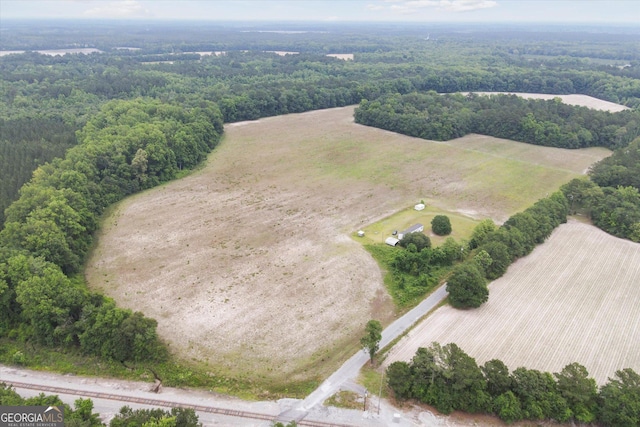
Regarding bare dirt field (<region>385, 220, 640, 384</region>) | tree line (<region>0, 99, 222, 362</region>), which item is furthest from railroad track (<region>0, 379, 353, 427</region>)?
bare dirt field (<region>385, 220, 640, 384</region>)

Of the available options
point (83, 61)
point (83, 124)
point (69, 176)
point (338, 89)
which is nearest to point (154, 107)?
point (83, 124)

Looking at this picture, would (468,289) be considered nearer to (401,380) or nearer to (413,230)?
(401,380)

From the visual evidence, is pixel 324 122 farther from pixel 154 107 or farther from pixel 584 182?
pixel 584 182

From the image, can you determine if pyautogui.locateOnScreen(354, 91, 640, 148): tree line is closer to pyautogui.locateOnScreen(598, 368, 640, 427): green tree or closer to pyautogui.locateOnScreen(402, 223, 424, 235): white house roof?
pyautogui.locateOnScreen(402, 223, 424, 235): white house roof

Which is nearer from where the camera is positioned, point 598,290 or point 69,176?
point 598,290

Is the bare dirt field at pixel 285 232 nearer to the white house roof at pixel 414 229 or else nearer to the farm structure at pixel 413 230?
the farm structure at pixel 413 230

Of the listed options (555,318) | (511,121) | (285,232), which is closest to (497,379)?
(555,318)
